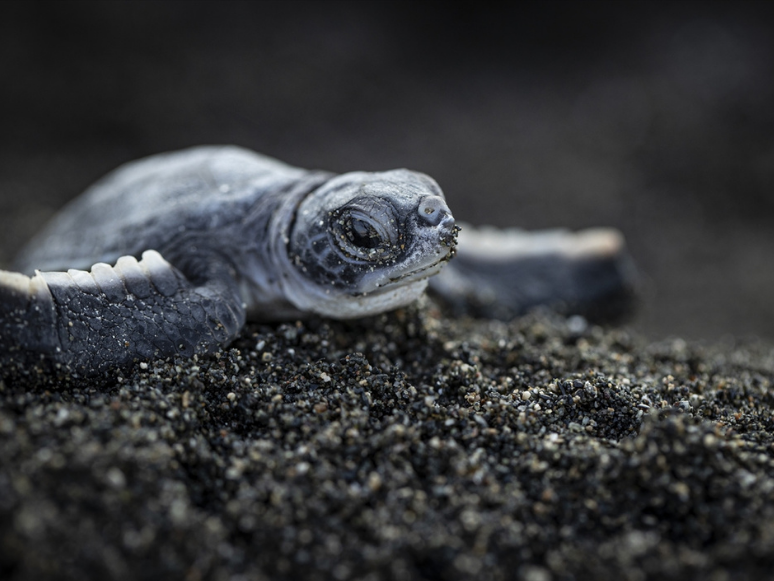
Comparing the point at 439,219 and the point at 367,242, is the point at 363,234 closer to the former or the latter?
the point at 367,242

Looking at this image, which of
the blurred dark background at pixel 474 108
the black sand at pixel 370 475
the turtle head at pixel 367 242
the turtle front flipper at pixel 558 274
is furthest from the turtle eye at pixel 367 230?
the blurred dark background at pixel 474 108

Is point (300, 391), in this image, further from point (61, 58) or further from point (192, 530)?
point (61, 58)

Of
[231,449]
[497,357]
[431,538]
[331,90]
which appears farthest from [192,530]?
[331,90]

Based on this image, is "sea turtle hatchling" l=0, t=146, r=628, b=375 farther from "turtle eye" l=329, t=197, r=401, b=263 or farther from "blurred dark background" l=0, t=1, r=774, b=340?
"blurred dark background" l=0, t=1, r=774, b=340

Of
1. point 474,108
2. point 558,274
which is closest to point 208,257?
point 558,274

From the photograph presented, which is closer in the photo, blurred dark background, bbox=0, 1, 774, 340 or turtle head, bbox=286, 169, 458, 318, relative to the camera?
turtle head, bbox=286, 169, 458, 318

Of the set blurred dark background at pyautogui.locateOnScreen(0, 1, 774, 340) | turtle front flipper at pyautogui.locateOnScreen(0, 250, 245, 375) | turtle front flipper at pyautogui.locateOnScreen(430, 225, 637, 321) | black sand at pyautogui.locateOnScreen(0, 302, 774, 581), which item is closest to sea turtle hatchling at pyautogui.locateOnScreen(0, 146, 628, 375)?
turtle front flipper at pyautogui.locateOnScreen(0, 250, 245, 375)
